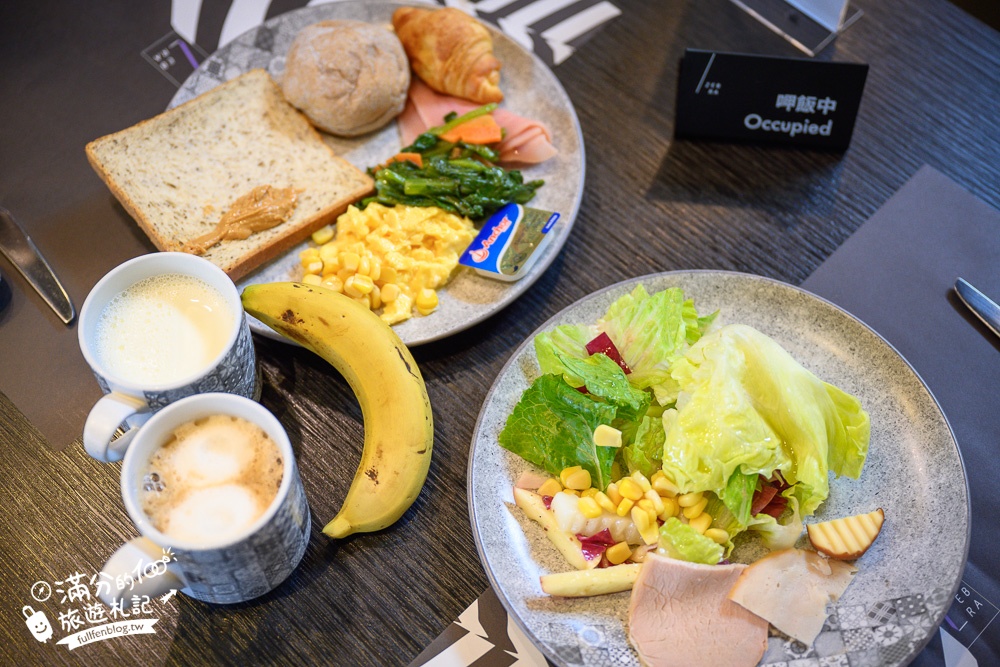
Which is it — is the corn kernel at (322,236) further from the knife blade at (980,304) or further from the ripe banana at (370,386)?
the knife blade at (980,304)

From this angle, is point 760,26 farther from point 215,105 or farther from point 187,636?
point 187,636

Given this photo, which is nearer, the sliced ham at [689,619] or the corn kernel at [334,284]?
the sliced ham at [689,619]

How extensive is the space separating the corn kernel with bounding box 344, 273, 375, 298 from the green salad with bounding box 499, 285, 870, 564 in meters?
0.48

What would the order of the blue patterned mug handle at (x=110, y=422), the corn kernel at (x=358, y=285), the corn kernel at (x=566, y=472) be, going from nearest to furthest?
the blue patterned mug handle at (x=110, y=422)
the corn kernel at (x=566, y=472)
the corn kernel at (x=358, y=285)

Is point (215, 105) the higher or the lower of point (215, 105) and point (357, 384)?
the higher

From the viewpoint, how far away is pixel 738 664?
155 centimetres

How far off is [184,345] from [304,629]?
0.67 metres

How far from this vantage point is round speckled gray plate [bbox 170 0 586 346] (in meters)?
2.13

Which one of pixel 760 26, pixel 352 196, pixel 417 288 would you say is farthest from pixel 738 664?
pixel 760 26

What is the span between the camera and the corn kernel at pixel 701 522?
1.69 m

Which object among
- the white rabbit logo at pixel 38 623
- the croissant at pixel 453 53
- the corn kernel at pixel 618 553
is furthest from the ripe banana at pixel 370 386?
the croissant at pixel 453 53

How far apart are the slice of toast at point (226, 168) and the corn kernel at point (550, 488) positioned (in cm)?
103

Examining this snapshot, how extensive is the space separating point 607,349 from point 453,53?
119 centimetres

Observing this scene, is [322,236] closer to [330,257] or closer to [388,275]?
[330,257]
